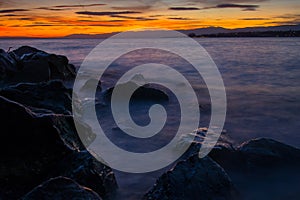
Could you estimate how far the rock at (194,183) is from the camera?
11.0ft

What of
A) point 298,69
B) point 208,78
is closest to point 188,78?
point 208,78

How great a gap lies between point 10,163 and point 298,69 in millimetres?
16609

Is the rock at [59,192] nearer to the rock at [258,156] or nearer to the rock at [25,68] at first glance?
the rock at [258,156]

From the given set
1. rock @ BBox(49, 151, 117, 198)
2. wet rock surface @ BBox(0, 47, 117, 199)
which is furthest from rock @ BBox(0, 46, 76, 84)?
rock @ BBox(49, 151, 117, 198)

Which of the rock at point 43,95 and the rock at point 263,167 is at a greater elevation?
the rock at point 43,95

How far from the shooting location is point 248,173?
14.3 feet

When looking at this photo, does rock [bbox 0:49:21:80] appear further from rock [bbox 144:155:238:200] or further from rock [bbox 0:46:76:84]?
rock [bbox 144:155:238:200]

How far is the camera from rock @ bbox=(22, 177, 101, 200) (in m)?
2.62

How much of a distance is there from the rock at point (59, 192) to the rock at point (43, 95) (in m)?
2.61

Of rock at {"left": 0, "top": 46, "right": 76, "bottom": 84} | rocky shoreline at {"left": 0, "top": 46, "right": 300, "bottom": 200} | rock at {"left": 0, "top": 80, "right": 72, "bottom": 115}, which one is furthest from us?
rock at {"left": 0, "top": 46, "right": 76, "bottom": 84}

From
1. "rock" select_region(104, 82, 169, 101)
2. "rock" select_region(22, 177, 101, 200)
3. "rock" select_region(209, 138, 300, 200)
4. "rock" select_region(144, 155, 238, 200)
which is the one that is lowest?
"rock" select_region(104, 82, 169, 101)

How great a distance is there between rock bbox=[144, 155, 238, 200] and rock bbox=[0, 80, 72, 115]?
2751 millimetres

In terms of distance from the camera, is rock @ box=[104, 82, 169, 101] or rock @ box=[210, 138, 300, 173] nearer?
rock @ box=[210, 138, 300, 173]

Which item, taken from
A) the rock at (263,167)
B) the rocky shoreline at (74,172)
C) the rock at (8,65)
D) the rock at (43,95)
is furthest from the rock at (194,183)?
the rock at (8,65)
